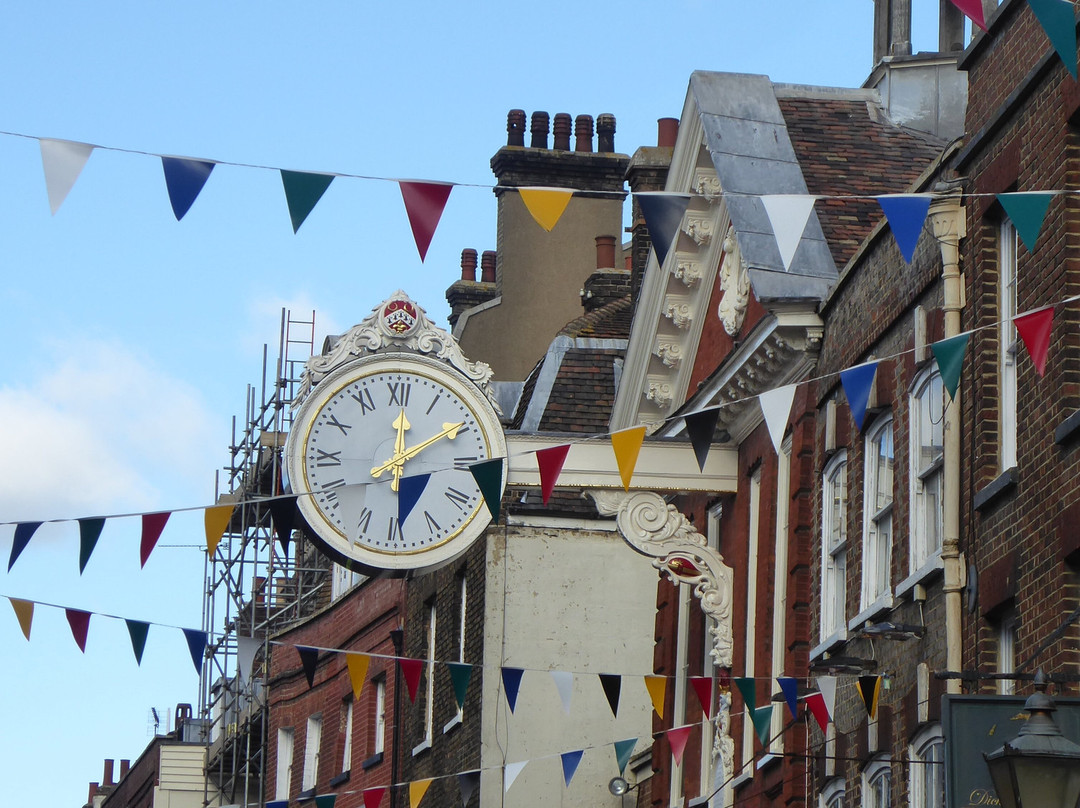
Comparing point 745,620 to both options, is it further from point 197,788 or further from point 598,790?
point 197,788

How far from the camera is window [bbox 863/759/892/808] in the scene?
51.1ft

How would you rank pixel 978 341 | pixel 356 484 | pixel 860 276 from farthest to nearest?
pixel 356 484
pixel 860 276
pixel 978 341

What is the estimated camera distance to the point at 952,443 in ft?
48.4

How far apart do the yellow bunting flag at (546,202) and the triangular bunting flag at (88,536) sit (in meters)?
4.07

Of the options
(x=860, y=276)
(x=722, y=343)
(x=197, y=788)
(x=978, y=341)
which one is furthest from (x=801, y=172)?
(x=197, y=788)

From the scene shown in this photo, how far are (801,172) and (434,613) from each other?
37.6 feet

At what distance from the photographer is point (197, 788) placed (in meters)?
43.2

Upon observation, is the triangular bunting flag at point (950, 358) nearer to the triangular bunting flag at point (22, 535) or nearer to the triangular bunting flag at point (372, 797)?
the triangular bunting flag at point (22, 535)

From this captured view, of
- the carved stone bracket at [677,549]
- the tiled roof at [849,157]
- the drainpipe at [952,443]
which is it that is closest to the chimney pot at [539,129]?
the tiled roof at [849,157]

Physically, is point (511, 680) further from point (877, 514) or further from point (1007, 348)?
point (1007, 348)

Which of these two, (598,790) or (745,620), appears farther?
(598,790)

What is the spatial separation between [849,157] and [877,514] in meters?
5.70

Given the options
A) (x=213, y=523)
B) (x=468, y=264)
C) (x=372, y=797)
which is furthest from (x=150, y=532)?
(x=468, y=264)

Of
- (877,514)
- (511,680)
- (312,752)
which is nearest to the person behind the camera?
(877,514)
